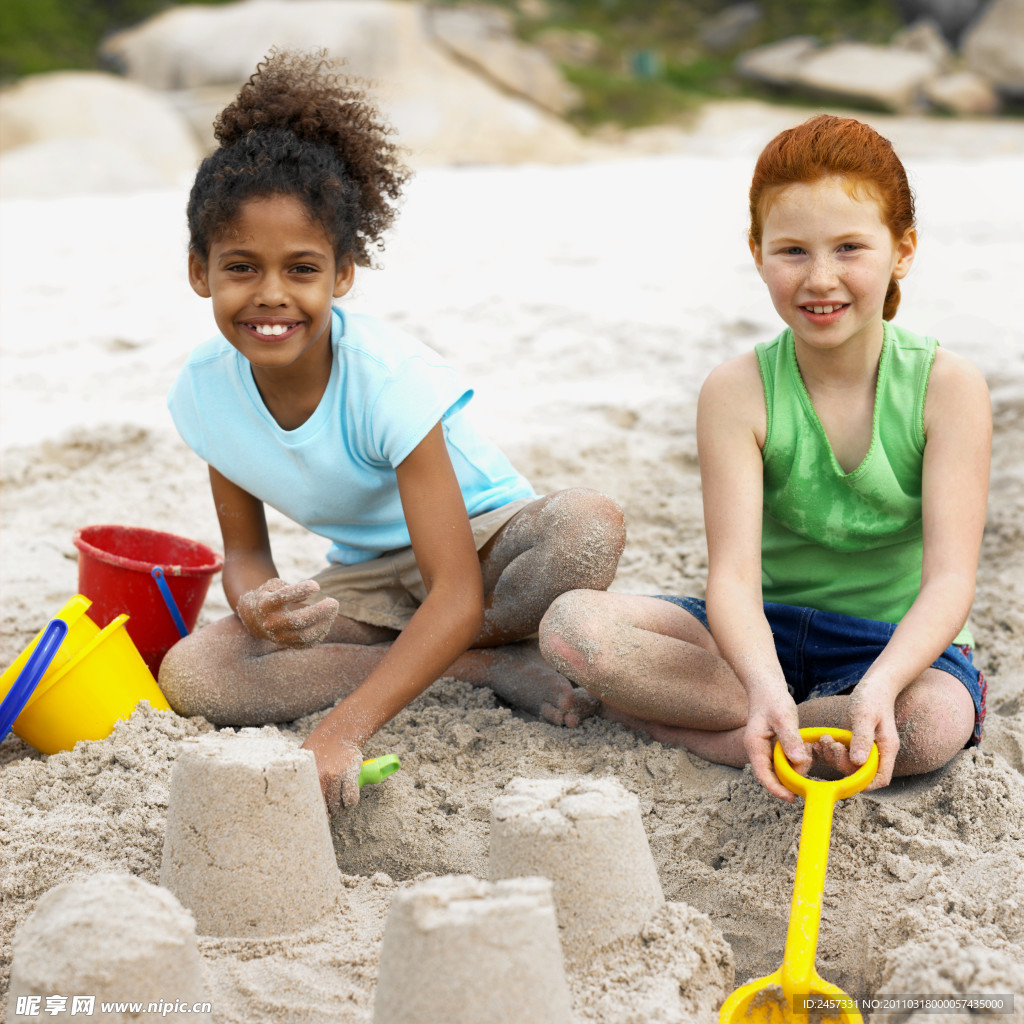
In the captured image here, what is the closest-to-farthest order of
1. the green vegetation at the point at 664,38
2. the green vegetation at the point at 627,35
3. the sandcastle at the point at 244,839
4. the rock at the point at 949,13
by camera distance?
the sandcastle at the point at 244,839 → the green vegetation at the point at 627,35 → the green vegetation at the point at 664,38 → the rock at the point at 949,13

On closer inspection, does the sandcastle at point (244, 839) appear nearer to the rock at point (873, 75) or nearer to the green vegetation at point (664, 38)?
the green vegetation at point (664, 38)

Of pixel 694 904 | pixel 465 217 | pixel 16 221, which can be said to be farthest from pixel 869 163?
pixel 16 221

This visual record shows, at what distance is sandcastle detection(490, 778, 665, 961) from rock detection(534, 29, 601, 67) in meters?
13.0

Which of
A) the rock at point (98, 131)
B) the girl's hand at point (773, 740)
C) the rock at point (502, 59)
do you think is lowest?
the girl's hand at point (773, 740)

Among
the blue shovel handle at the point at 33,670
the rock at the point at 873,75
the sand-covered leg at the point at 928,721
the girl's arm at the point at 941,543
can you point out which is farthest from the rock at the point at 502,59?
the sand-covered leg at the point at 928,721

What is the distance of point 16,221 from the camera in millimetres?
5227

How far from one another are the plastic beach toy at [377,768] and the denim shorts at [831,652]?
577mm

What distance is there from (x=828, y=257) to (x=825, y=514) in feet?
1.46

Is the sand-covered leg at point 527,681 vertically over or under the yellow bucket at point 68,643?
under

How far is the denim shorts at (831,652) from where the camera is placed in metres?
1.87

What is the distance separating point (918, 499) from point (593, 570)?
574mm

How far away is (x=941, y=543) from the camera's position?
176 centimetres

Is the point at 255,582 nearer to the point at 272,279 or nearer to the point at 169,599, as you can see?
the point at 169,599

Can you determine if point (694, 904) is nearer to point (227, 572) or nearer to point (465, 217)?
point (227, 572)
